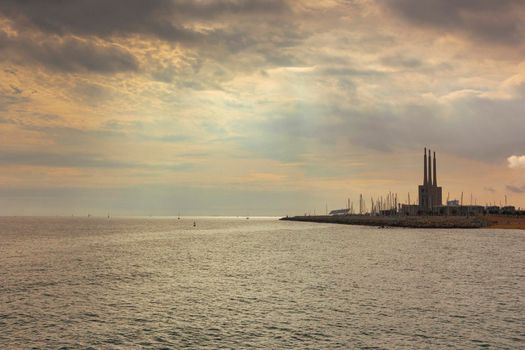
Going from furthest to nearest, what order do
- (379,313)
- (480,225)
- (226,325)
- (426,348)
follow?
(480,225) → (379,313) → (226,325) → (426,348)

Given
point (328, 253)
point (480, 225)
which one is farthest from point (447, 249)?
point (480, 225)

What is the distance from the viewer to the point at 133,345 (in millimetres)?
29172

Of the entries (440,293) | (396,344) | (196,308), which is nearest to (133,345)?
(196,308)

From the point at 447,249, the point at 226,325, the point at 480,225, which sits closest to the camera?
the point at 226,325

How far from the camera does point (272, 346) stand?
94.7ft

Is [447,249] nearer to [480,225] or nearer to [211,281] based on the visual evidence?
[211,281]

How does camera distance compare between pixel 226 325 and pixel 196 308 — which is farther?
pixel 196 308

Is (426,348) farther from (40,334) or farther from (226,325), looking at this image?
(40,334)

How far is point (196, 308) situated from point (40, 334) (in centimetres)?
1274

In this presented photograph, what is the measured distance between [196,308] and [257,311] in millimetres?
5602

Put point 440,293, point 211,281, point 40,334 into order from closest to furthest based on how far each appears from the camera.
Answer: point 40,334 < point 440,293 < point 211,281

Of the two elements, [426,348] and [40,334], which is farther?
[40,334]

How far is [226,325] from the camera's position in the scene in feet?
112

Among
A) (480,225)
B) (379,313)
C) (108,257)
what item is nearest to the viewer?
(379,313)
